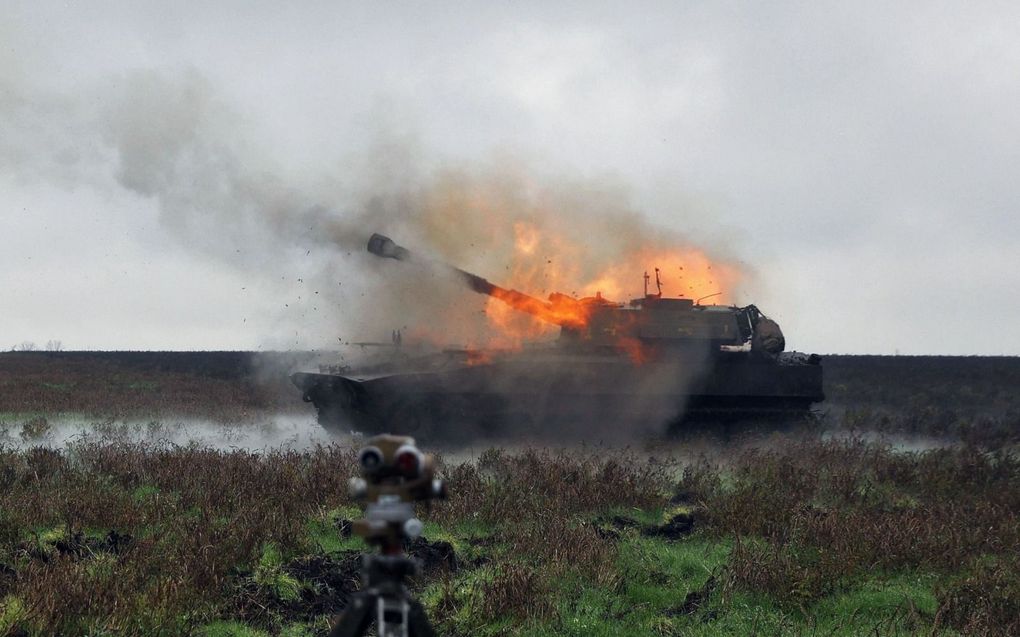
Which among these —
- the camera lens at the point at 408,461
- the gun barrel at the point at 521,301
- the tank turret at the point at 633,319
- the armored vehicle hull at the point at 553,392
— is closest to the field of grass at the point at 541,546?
the armored vehicle hull at the point at 553,392

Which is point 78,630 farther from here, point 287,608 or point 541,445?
point 541,445

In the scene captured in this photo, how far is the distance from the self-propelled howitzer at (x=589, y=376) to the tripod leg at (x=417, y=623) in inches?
534

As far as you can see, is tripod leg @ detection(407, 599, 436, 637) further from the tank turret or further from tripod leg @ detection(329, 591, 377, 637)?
the tank turret

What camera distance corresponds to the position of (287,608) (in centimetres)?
732

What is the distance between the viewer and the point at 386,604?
3002 millimetres

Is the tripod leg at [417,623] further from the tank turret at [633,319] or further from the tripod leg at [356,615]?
the tank turret at [633,319]

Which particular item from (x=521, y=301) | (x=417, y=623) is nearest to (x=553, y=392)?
(x=521, y=301)

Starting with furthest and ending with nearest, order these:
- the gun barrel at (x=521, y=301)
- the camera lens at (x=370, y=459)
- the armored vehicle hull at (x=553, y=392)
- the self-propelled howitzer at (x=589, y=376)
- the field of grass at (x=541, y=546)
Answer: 1. the gun barrel at (x=521, y=301)
2. the self-propelled howitzer at (x=589, y=376)
3. the armored vehicle hull at (x=553, y=392)
4. the field of grass at (x=541, y=546)
5. the camera lens at (x=370, y=459)

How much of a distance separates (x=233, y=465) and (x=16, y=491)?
257cm

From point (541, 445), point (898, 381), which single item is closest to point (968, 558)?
point (541, 445)

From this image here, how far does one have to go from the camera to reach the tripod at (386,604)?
2.98 meters

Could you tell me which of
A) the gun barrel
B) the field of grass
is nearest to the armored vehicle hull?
the gun barrel

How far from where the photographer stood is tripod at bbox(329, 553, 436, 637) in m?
2.98

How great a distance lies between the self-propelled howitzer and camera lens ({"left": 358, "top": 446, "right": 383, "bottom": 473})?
13.7 metres
